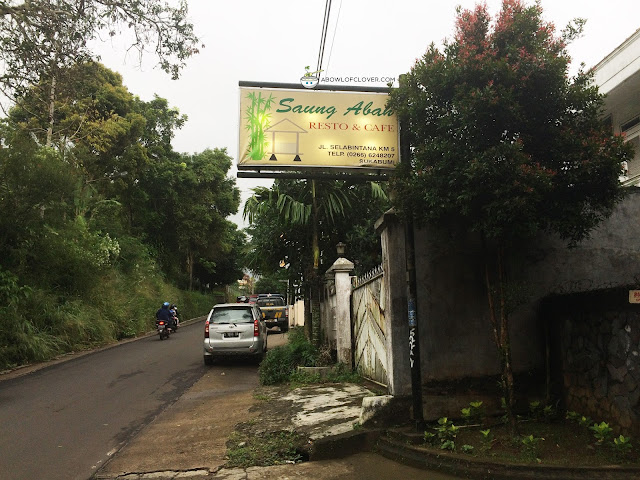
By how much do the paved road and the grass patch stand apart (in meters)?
1.47

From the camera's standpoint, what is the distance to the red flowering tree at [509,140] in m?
4.62

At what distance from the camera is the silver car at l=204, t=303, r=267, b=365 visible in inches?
505

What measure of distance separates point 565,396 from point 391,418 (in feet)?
6.76

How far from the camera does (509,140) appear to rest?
4926mm

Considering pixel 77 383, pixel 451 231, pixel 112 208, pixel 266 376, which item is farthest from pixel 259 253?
pixel 112 208

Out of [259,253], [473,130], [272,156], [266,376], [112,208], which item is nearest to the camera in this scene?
[473,130]

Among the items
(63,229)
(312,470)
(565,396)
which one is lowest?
(312,470)

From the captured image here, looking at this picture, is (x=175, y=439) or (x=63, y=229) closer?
(x=175, y=439)

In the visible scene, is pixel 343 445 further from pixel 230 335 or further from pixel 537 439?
pixel 230 335

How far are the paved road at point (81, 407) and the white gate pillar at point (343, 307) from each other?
3376 mm

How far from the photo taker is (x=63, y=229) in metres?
15.8

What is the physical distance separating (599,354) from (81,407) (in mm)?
7758

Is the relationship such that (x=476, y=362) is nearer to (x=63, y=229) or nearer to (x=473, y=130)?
(x=473, y=130)

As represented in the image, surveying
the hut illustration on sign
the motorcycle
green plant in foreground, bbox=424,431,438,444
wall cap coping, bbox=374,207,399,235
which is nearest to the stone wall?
green plant in foreground, bbox=424,431,438,444
